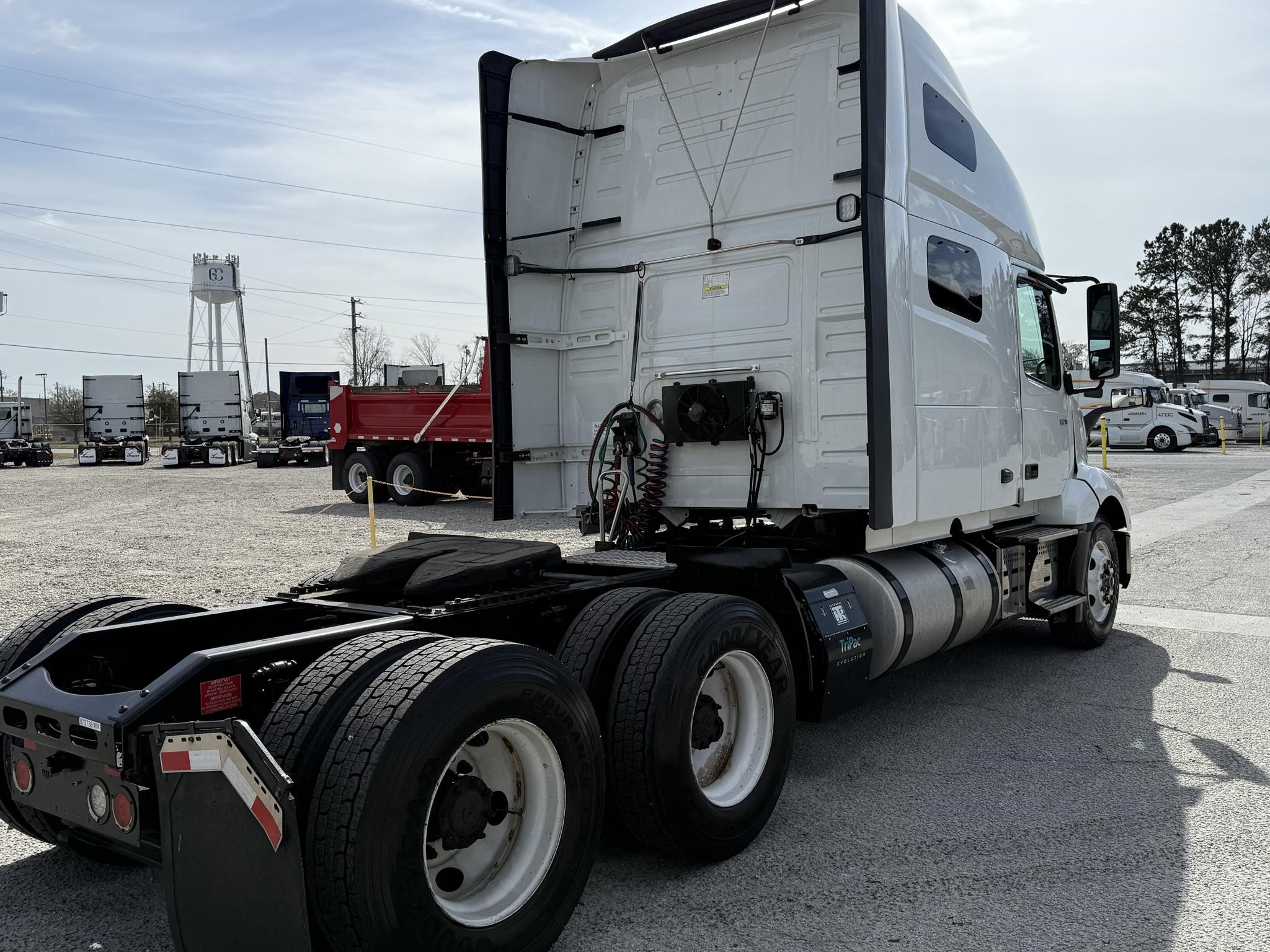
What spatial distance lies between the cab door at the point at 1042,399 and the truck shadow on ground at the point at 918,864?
1.77 m

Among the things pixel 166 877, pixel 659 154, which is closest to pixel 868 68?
pixel 659 154

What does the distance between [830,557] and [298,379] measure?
98.3ft

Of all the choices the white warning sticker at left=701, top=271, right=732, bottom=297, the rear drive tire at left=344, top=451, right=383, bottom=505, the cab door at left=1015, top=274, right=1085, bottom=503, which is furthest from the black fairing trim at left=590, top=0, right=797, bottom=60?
the rear drive tire at left=344, top=451, right=383, bottom=505

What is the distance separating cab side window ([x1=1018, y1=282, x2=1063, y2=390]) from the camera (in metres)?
6.29

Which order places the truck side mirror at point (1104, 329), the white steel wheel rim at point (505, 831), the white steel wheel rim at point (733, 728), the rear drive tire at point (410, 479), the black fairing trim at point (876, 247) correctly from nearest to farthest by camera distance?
1. the white steel wheel rim at point (505, 831)
2. the white steel wheel rim at point (733, 728)
3. the black fairing trim at point (876, 247)
4. the truck side mirror at point (1104, 329)
5. the rear drive tire at point (410, 479)

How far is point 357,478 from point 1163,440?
27858mm

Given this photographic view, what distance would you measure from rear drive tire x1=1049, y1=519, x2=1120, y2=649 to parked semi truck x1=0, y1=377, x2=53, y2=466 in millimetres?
37357

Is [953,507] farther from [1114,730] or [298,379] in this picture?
[298,379]

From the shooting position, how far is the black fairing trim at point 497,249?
532cm

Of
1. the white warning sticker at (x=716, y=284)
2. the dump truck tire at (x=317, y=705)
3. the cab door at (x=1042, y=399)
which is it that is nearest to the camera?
the dump truck tire at (x=317, y=705)

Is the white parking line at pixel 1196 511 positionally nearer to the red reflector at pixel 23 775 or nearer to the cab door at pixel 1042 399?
the cab door at pixel 1042 399

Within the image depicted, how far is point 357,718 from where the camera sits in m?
2.50

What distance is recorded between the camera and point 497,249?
5.45m

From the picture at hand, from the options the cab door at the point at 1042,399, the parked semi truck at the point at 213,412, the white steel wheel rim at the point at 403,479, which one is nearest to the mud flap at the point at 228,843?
the cab door at the point at 1042,399
